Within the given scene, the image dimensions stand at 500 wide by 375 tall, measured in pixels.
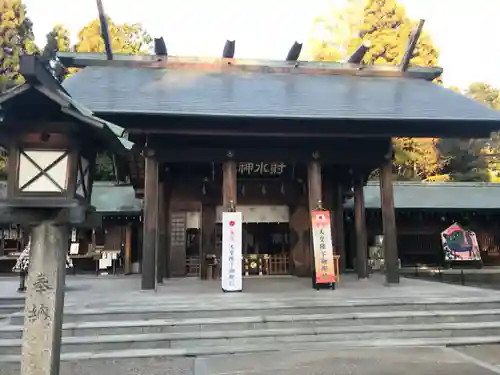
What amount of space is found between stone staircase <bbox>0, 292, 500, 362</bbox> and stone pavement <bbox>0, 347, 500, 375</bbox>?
26 centimetres

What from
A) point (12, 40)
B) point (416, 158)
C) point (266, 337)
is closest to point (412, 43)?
point (266, 337)

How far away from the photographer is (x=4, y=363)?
5488 millimetres

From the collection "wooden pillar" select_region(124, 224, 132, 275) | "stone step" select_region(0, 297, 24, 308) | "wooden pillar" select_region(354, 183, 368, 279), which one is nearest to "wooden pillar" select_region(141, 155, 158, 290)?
"stone step" select_region(0, 297, 24, 308)

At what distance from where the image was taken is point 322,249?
9.08 meters

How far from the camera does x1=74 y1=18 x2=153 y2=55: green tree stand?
2269cm

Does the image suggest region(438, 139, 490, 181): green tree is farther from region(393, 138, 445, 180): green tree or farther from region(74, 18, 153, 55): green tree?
region(74, 18, 153, 55): green tree

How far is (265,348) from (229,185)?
4500mm

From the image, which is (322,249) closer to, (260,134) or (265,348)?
(260,134)

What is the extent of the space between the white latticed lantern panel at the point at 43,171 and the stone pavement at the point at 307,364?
2886 millimetres

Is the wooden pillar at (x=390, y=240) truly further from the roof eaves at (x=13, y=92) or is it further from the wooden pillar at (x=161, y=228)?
the roof eaves at (x=13, y=92)

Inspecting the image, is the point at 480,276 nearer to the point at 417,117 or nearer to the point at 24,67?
the point at 417,117

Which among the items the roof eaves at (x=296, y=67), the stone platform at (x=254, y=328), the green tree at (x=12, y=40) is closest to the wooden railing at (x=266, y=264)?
the stone platform at (x=254, y=328)

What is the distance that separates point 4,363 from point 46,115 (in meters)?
4.09

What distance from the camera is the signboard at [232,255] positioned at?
8.67 meters
